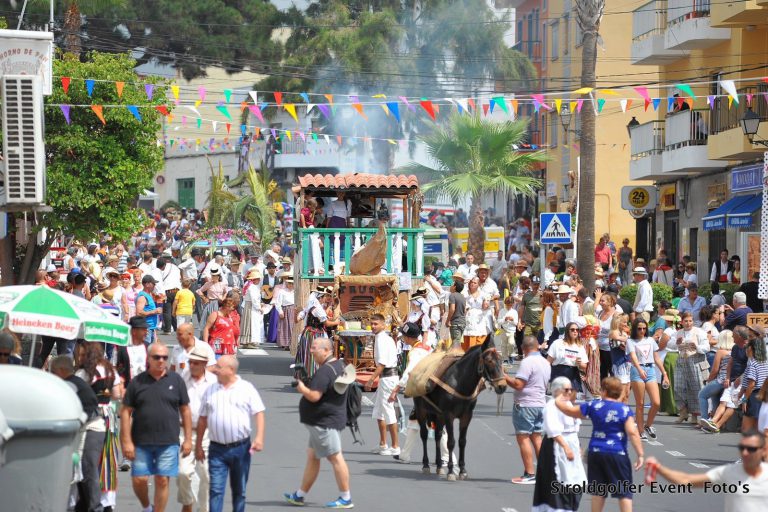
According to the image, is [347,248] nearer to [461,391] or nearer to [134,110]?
[134,110]

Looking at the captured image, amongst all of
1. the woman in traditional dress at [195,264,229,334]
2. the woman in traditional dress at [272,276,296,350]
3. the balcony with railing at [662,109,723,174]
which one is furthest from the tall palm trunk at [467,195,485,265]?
the woman in traditional dress at [195,264,229,334]

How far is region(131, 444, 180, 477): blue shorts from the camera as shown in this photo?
10.8m

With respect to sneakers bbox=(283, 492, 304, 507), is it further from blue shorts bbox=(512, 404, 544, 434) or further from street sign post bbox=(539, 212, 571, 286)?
street sign post bbox=(539, 212, 571, 286)

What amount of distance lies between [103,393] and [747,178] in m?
20.5

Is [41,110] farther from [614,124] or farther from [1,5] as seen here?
[614,124]

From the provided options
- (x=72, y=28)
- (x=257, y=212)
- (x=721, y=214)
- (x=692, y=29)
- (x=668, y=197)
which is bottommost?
(x=721, y=214)

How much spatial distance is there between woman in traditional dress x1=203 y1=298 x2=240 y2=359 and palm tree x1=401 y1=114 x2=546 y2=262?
21197 millimetres

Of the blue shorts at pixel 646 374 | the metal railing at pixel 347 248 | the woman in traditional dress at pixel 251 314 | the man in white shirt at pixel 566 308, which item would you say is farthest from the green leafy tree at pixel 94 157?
the blue shorts at pixel 646 374

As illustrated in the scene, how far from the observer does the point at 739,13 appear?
91.8 feet

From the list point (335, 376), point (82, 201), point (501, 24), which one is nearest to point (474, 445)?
point (335, 376)

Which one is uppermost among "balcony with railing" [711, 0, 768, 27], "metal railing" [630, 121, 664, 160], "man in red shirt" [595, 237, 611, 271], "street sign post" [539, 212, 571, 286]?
"balcony with railing" [711, 0, 768, 27]

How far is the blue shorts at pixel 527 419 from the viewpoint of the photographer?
13.5m

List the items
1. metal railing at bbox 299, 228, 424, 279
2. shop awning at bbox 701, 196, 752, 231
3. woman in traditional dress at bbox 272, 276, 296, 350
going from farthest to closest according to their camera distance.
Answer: shop awning at bbox 701, 196, 752, 231, woman in traditional dress at bbox 272, 276, 296, 350, metal railing at bbox 299, 228, 424, 279

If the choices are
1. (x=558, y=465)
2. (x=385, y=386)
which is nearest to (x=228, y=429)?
(x=558, y=465)
